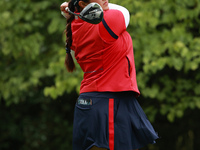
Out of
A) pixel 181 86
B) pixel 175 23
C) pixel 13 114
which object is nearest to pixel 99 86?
pixel 175 23

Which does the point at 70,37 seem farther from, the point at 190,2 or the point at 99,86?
the point at 190,2

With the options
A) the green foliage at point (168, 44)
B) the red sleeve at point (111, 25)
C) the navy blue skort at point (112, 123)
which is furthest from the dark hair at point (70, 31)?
the green foliage at point (168, 44)

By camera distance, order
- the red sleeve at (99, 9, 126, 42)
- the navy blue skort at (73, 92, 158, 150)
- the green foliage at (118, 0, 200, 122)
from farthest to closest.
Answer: the green foliage at (118, 0, 200, 122)
the navy blue skort at (73, 92, 158, 150)
the red sleeve at (99, 9, 126, 42)

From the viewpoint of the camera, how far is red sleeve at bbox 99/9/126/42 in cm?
237

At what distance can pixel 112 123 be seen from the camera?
2.51 metres

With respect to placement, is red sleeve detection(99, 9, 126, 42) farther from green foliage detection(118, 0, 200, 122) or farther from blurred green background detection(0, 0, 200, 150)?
green foliage detection(118, 0, 200, 122)

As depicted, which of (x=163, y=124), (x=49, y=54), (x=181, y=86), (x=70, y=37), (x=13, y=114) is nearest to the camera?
(x=70, y=37)

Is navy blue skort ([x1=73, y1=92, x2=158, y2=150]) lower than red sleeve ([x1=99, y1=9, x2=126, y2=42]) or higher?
lower

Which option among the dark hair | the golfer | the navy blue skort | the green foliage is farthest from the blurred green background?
the navy blue skort

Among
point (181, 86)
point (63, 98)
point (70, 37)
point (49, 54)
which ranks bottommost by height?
point (63, 98)

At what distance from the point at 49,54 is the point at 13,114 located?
8.66ft

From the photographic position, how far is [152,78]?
18.8 ft

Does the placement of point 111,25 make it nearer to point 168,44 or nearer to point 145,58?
point 145,58

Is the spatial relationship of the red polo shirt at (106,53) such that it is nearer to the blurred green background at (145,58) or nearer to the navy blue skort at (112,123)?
the navy blue skort at (112,123)
